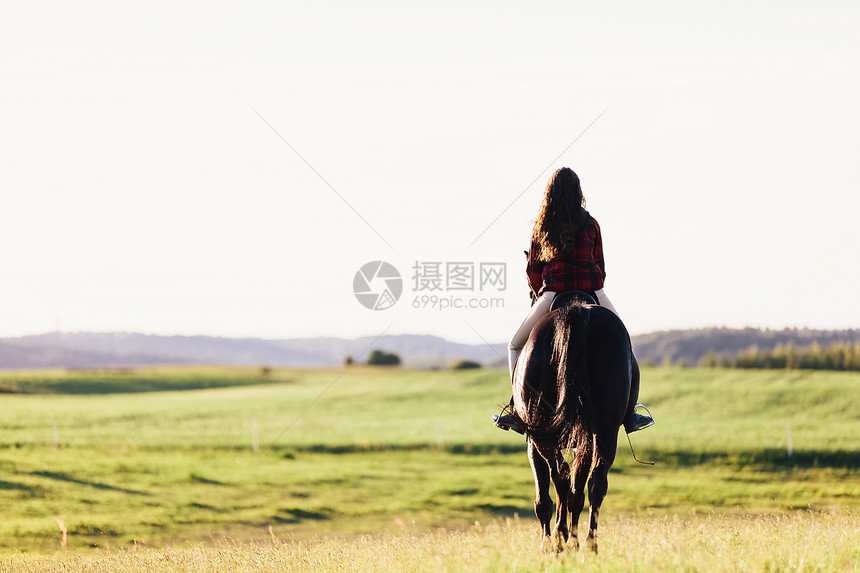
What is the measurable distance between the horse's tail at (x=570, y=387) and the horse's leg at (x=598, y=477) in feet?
0.72

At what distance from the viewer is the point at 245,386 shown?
56344mm

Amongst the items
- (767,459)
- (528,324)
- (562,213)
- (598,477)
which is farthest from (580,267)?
(767,459)

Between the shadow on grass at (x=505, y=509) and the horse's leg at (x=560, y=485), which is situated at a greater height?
the horse's leg at (x=560, y=485)

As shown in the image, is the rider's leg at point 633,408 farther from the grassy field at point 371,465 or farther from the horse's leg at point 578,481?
the grassy field at point 371,465

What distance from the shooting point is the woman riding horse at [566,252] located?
25.4 ft

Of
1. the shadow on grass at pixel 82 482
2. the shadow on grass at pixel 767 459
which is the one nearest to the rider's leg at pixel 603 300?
the shadow on grass at pixel 82 482

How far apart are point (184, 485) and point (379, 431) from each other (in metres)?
12.7

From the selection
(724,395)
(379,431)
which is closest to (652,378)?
(724,395)

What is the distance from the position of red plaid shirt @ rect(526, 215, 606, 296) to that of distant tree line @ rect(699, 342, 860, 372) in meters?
46.4

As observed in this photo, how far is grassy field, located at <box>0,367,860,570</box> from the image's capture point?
16.7m

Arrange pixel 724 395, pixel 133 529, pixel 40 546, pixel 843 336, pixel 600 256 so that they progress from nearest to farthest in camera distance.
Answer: pixel 600 256 < pixel 40 546 < pixel 133 529 < pixel 724 395 < pixel 843 336

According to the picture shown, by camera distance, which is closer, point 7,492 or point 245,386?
point 7,492

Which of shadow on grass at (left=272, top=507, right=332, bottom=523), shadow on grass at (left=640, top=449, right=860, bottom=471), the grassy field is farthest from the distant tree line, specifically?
shadow on grass at (left=272, top=507, right=332, bottom=523)

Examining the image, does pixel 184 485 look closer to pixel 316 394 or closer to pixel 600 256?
pixel 600 256
